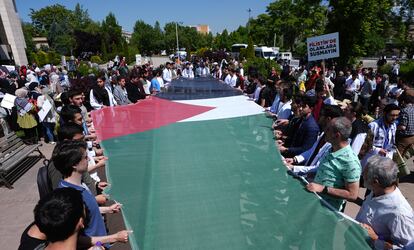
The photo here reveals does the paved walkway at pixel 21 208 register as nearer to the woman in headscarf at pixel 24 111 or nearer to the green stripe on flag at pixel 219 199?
the green stripe on flag at pixel 219 199

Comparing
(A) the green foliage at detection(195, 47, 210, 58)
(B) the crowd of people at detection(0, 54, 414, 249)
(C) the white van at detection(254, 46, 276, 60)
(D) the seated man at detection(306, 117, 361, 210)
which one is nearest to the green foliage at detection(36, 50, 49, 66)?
(A) the green foliage at detection(195, 47, 210, 58)

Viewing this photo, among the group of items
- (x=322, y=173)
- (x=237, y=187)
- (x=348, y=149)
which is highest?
(x=348, y=149)

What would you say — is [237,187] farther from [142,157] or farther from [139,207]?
[142,157]

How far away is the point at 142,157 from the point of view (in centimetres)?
503

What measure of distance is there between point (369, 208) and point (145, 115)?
21.3 feet

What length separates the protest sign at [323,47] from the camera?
7.68 metres

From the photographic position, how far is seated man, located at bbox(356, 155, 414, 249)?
2.34m

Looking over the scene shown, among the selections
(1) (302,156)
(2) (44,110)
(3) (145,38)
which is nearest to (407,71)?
(1) (302,156)

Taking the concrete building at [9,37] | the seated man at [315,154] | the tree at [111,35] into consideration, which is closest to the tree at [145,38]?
the tree at [111,35]

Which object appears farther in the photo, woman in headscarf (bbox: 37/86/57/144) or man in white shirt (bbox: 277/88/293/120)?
woman in headscarf (bbox: 37/86/57/144)

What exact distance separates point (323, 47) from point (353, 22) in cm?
1615

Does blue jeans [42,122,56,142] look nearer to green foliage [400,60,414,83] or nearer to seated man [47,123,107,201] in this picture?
seated man [47,123,107,201]

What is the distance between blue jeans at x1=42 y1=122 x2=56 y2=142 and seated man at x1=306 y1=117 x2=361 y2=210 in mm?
8290

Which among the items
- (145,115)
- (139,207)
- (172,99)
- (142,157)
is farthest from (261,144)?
(172,99)
